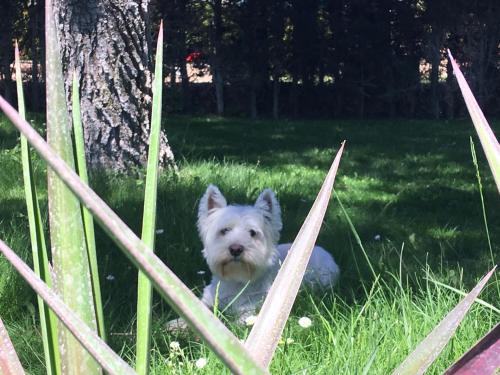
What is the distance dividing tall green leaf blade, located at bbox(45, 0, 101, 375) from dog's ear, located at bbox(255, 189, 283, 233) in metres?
2.72

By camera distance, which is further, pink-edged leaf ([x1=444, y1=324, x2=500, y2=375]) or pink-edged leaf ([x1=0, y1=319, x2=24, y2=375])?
pink-edged leaf ([x1=0, y1=319, x2=24, y2=375])

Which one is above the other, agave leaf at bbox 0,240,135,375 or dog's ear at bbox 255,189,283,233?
agave leaf at bbox 0,240,135,375

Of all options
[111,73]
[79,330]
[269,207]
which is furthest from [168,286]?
[111,73]

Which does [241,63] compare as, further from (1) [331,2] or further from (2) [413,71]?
(2) [413,71]

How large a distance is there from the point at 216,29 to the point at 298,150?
287 inches

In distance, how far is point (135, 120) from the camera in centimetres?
591

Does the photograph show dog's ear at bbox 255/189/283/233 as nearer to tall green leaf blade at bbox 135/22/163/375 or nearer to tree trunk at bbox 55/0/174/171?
tree trunk at bbox 55/0/174/171

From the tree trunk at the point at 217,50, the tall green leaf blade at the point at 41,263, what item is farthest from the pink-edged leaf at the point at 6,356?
the tree trunk at the point at 217,50

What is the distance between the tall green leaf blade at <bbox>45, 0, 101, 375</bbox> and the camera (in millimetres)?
1015

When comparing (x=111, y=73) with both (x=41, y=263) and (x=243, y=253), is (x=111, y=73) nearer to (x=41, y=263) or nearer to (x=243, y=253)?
(x=243, y=253)

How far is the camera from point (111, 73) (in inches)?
228

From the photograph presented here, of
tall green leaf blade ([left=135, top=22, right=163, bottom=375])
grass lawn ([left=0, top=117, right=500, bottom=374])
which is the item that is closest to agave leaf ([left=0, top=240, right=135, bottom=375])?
tall green leaf blade ([left=135, top=22, right=163, bottom=375])

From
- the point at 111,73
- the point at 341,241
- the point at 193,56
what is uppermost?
the point at 193,56

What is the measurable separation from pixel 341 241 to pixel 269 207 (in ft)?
2.60
